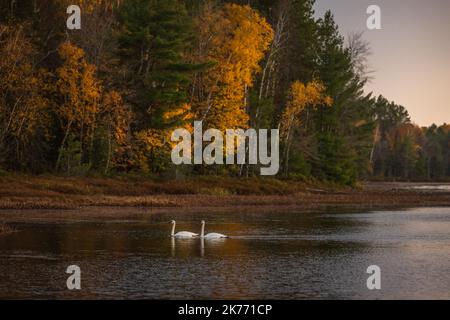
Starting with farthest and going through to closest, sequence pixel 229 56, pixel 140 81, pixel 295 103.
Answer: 1. pixel 295 103
2. pixel 229 56
3. pixel 140 81

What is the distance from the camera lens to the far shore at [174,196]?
43.8 metres

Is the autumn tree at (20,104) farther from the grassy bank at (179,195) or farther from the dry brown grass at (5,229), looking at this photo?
the dry brown grass at (5,229)

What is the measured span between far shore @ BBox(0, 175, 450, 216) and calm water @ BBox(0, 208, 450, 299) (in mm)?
6693

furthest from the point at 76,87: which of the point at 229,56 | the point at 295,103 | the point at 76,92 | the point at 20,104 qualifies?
the point at 295,103

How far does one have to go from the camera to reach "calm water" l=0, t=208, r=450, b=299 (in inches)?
784

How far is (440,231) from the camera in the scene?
36219mm

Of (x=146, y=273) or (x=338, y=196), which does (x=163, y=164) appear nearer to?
(x=338, y=196)

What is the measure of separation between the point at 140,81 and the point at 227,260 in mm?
34880

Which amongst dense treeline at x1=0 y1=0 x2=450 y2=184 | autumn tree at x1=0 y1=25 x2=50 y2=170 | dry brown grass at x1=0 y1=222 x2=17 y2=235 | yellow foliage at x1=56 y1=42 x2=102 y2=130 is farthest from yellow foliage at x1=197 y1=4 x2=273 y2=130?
dry brown grass at x1=0 y1=222 x2=17 y2=235

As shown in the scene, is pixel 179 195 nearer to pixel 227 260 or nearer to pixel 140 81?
pixel 140 81

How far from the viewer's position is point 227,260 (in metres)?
25.2

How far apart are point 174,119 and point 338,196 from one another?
14100 mm

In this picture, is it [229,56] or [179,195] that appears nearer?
[179,195]

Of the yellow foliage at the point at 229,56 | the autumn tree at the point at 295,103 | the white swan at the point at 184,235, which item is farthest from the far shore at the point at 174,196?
the white swan at the point at 184,235
